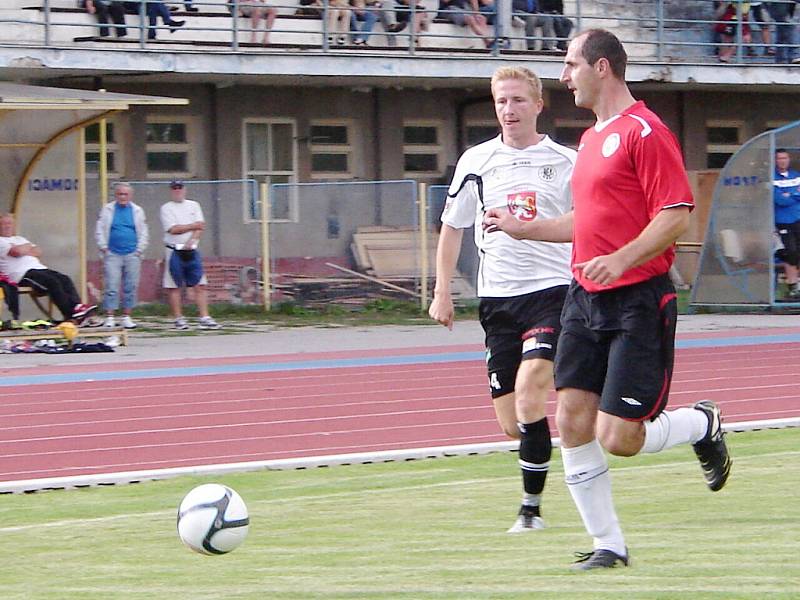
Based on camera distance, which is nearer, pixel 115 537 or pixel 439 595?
pixel 439 595

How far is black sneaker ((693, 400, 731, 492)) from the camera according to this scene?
6.41 meters

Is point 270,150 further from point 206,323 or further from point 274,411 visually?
point 274,411

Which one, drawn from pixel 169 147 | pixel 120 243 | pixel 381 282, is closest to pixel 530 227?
pixel 120 243

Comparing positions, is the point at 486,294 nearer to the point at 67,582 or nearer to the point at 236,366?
the point at 67,582

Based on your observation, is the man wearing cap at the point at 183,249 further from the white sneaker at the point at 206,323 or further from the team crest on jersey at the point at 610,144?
the team crest on jersey at the point at 610,144

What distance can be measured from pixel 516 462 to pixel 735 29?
2193 cm

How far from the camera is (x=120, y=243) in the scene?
64.8 ft

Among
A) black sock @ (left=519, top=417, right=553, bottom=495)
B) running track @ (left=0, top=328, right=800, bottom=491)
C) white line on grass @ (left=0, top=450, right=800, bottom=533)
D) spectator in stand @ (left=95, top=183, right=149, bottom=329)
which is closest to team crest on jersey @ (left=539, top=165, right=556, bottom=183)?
black sock @ (left=519, top=417, right=553, bottom=495)

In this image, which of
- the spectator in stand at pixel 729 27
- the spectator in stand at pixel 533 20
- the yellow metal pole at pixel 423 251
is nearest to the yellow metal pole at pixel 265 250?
the yellow metal pole at pixel 423 251

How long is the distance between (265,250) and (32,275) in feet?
17.3

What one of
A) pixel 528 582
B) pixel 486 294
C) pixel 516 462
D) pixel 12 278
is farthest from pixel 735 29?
pixel 528 582

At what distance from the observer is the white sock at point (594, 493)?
18.5 ft

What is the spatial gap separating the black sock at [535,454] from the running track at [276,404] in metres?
3.31

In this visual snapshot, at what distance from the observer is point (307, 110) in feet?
89.8
